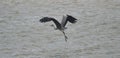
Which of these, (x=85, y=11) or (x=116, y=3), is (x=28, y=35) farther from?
(x=116, y=3)

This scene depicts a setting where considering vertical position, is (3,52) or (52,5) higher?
(3,52)

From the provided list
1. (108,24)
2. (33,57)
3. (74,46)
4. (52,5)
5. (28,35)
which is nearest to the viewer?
(33,57)

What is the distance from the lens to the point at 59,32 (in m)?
11.3

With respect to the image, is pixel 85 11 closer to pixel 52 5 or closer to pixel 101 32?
pixel 52 5

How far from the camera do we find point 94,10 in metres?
13.7

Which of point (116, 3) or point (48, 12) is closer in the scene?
point (48, 12)

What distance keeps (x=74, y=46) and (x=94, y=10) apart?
13.0 feet

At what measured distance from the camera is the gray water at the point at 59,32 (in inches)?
374

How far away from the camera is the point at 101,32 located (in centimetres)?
1111

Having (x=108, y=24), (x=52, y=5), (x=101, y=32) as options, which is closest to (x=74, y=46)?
(x=101, y=32)

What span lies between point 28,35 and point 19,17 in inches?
79.9

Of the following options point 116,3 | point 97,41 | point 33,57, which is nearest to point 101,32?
point 97,41

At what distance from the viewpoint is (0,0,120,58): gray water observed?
9.50 m

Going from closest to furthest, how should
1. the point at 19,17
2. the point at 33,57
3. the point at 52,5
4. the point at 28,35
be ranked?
the point at 33,57 < the point at 28,35 < the point at 19,17 < the point at 52,5
